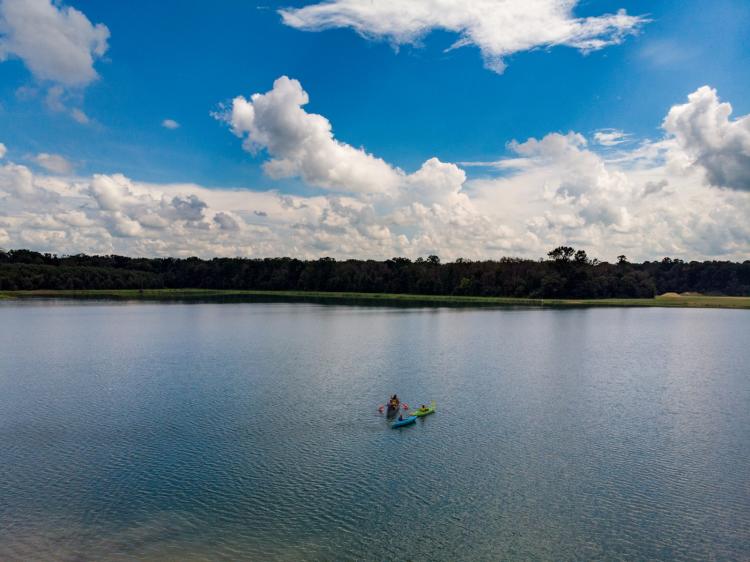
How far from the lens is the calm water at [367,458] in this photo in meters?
18.5

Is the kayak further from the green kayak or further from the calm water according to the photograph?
the green kayak

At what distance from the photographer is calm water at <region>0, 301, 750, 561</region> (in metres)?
18.5

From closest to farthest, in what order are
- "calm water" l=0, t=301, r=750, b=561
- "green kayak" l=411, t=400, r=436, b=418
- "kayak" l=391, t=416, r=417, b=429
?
"calm water" l=0, t=301, r=750, b=561 → "kayak" l=391, t=416, r=417, b=429 → "green kayak" l=411, t=400, r=436, b=418

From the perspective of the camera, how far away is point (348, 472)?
2416 cm

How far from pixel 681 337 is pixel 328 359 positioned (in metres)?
51.7

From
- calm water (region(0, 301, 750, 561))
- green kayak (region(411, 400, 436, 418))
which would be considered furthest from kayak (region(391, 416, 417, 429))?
green kayak (region(411, 400, 436, 418))

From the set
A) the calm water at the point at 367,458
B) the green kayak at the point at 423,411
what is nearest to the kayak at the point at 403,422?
the calm water at the point at 367,458

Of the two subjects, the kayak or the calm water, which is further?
the kayak

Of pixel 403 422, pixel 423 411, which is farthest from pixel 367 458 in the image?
pixel 423 411

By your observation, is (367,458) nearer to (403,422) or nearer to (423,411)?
(403,422)

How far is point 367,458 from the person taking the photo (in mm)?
26062

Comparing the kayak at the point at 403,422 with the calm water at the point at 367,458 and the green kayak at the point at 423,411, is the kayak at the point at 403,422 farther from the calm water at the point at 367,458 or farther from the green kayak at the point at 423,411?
the green kayak at the point at 423,411

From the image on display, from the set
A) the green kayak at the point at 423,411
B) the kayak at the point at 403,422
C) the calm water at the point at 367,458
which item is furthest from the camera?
the green kayak at the point at 423,411

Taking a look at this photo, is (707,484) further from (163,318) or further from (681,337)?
(163,318)
